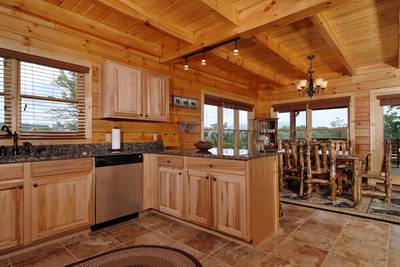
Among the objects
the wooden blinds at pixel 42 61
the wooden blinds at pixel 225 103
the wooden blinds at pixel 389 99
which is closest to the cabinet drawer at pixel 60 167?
the wooden blinds at pixel 42 61

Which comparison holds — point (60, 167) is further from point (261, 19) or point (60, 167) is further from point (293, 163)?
point (293, 163)

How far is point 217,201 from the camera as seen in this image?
7.88ft

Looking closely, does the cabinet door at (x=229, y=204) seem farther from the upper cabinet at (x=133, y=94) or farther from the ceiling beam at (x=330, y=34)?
the ceiling beam at (x=330, y=34)

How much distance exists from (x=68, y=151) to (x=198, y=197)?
1.74 meters

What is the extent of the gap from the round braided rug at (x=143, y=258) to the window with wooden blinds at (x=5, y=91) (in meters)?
1.75

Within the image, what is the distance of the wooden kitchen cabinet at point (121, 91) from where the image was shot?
9.74 feet

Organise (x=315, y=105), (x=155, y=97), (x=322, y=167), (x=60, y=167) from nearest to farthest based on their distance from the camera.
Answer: (x=60, y=167) < (x=155, y=97) < (x=322, y=167) < (x=315, y=105)

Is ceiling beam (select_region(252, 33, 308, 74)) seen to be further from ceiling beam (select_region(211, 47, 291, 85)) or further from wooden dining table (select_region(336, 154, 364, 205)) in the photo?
wooden dining table (select_region(336, 154, 364, 205))

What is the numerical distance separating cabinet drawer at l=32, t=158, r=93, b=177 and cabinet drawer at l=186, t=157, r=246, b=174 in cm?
116

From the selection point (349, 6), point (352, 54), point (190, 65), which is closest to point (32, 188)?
point (190, 65)

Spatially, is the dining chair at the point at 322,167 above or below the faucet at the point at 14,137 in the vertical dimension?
below

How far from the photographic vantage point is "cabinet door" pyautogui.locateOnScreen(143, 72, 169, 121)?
3344 millimetres

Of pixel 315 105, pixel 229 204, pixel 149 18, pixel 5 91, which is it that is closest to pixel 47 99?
pixel 5 91

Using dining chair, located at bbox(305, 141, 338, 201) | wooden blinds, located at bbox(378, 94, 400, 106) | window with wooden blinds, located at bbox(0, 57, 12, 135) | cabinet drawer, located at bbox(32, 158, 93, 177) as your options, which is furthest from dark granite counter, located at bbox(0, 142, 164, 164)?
wooden blinds, located at bbox(378, 94, 400, 106)
